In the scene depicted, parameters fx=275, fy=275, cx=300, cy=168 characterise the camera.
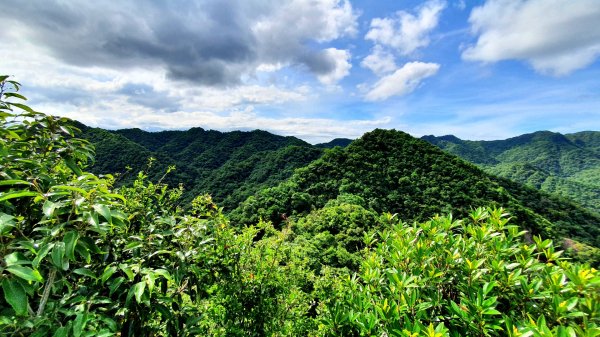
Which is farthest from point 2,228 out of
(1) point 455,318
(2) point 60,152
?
(1) point 455,318

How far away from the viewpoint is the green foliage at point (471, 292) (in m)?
1.70

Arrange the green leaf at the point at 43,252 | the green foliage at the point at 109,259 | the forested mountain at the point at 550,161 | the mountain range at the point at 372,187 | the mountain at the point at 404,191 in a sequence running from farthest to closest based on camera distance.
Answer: the forested mountain at the point at 550,161
the mountain at the point at 404,191
the mountain range at the point at 372,187
the green foliage at the point at 109,259
the green leaf at the point at 43,252

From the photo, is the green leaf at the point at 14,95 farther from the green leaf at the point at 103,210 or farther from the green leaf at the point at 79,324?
the green leaf at the point at 79,324

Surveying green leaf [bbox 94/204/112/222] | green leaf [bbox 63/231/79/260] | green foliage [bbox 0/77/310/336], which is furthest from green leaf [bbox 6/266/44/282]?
green leaf [bbox 94/204/112/222]

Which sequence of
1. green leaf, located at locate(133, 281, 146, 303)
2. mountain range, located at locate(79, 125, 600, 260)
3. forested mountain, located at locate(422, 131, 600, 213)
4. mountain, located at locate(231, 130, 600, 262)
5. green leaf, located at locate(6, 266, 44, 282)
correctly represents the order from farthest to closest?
forested mountain, located at locate(422, 131, 600, 213) → mountain, located at locate(231, 130, 600, 262) → mountain range, located at locate(79, 125, 600, 260) → green leaf, located at locate(133, 281, 146, 303) → green leaf, located at locate(6, 266, 44, 282)

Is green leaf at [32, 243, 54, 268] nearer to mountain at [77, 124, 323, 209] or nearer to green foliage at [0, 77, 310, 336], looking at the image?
green foliage at [0, 77, 310, 336]

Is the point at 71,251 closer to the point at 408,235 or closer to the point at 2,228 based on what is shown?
the point at 2,228

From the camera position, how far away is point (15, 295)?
1122 millimetres

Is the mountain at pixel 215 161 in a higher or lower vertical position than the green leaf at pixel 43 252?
lower

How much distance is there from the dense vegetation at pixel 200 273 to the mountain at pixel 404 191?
20.2 meters

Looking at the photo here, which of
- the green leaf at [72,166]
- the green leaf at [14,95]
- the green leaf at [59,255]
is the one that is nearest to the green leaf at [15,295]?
the green leaf at [59,255]

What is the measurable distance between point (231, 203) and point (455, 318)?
48.4m

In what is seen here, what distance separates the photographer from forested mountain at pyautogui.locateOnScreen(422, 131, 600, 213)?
78.2 meters

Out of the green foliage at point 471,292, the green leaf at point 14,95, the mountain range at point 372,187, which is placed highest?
the green leaf at point 14,95
